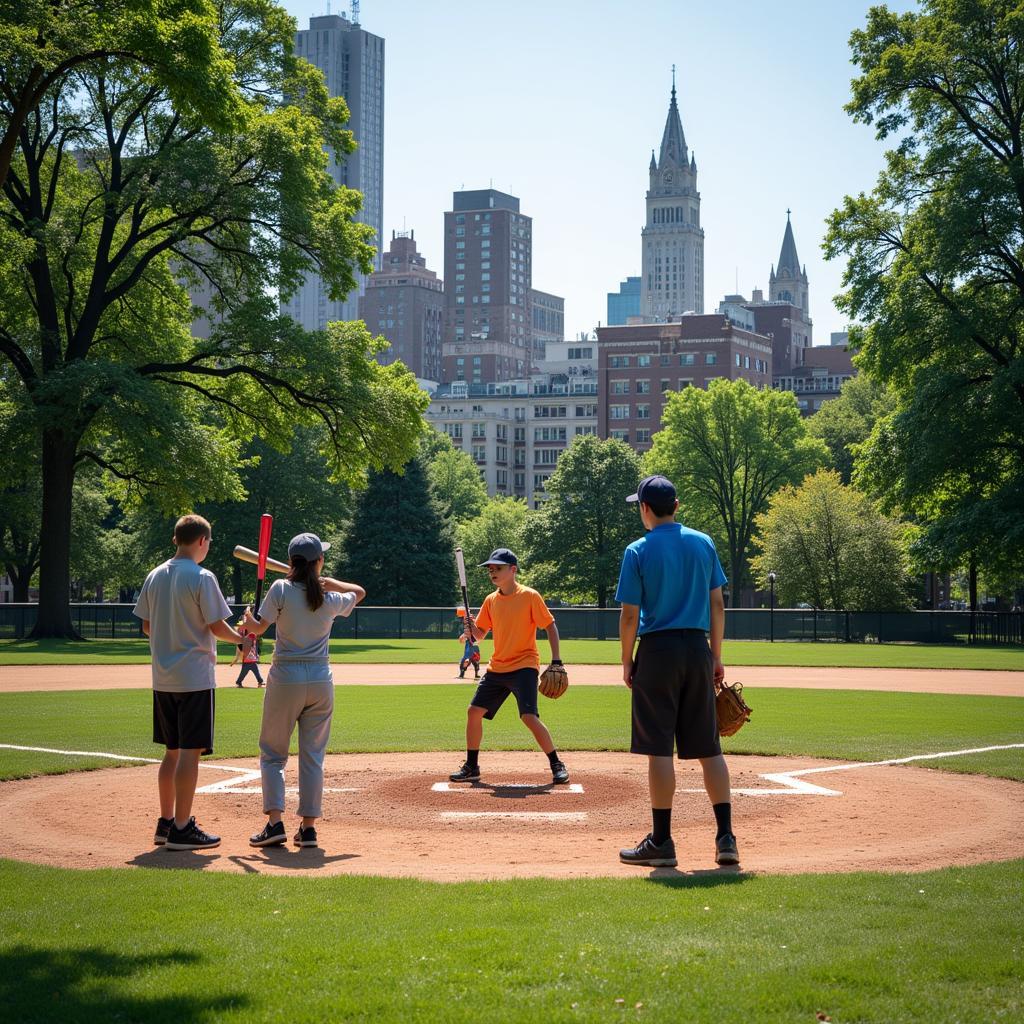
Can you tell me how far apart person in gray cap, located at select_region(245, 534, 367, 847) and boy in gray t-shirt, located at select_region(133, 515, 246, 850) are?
1.10ft

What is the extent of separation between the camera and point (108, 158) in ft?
132

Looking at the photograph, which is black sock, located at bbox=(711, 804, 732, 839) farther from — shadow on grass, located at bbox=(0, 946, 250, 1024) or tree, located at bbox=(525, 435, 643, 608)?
tree, located at bbox=(525, 435, 643, 608)

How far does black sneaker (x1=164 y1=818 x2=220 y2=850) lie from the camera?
861 centimetres

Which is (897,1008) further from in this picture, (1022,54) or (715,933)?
(1022,54)

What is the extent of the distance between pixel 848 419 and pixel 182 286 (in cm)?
6297

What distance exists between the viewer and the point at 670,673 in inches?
314

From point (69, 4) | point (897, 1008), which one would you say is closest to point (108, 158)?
point (69, 4)

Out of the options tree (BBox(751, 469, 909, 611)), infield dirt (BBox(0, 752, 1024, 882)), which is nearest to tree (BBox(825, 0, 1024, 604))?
tree (BBox(751, 469, 909, 611))

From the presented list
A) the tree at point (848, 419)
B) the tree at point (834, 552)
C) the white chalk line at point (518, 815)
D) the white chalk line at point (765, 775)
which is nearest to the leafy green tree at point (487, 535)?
the tree at point (834, 552)

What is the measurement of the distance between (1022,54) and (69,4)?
33159 millimetres

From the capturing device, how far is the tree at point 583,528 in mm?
74625

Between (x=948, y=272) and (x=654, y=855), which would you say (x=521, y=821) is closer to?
(x=654, y=855)

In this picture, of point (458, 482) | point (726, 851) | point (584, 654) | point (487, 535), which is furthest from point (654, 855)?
point (458, 482)

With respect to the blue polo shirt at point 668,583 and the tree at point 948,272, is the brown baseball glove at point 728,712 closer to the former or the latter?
the blue polo shirt at point 668,583
